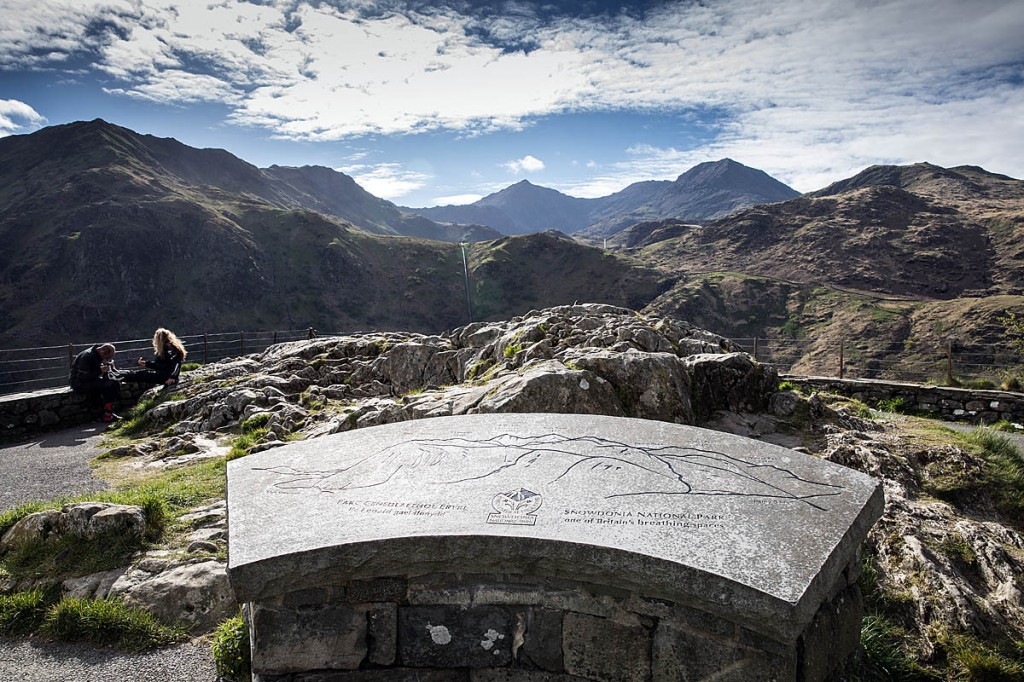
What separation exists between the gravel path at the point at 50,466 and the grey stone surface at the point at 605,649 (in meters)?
5.96

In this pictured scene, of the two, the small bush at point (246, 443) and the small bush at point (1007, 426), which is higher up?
the small bush at point (246, 443)

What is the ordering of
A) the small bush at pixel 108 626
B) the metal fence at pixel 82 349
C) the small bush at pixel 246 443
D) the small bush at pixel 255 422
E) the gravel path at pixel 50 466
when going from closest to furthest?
the small bush at pixel 108 626 < the gravel path at pixel 50 466 < the small bush at pixel 246 443 < the small bush at pixel 255 422 < the metal fence at pixel 82 349

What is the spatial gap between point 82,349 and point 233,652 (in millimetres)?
24308

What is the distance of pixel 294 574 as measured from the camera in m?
2.55

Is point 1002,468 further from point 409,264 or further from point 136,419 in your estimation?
point 409,264

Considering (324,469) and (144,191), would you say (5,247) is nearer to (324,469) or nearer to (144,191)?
(144,191)

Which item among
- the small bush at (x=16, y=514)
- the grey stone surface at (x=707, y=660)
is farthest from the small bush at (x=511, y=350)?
the grey stone surface at (x=707, y=660)

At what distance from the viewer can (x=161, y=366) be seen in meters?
11.0

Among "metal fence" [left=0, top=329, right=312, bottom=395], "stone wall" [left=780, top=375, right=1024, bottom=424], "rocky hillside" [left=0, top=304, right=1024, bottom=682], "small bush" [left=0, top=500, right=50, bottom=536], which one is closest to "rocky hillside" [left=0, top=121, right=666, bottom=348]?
"metal fence" [left=0, top=329, right=312, bottom=395]

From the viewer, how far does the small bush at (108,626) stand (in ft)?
11.4

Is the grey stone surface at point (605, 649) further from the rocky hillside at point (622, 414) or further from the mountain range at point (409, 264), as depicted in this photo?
the mountain range at point (409, 264)

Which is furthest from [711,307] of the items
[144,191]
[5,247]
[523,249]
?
[5,247]

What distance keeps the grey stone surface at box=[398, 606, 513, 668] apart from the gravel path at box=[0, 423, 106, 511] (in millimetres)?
5278

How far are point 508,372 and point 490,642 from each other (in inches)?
203
